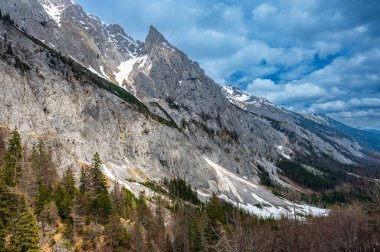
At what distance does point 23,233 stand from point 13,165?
2954cm

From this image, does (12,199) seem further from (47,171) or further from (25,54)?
(25,54)

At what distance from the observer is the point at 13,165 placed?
73062 mm

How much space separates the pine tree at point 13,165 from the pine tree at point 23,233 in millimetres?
18741

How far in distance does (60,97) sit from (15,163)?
259ft

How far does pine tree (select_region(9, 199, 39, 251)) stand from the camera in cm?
4806

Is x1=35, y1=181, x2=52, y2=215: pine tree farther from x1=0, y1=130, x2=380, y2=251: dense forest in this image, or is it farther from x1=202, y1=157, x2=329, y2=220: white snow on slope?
x1=202, y1=157, x2=329, y2=220: white snow on slope

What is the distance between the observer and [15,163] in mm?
72875

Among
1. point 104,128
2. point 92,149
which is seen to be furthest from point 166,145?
point 92,149

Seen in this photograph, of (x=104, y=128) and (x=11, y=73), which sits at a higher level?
(x=11, y=73)

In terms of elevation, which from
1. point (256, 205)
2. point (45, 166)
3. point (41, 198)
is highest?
point (45, 166)

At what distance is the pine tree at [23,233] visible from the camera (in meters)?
48.1

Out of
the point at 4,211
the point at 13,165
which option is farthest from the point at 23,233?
the point at 13,165

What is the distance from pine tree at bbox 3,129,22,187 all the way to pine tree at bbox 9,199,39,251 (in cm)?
1874

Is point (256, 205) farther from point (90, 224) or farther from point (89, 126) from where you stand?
point (90, 224)
